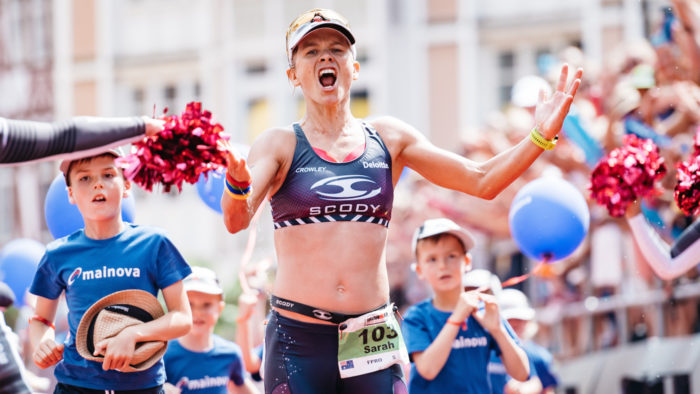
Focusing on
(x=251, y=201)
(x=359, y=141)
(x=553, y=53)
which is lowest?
(x=251, y=201)

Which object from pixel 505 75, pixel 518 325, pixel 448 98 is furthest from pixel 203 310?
pixel 505 75

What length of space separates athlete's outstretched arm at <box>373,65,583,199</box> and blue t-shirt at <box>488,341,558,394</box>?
8.41ft

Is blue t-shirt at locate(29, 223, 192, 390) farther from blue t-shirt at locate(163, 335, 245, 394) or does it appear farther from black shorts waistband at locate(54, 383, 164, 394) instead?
blue t-shirt at locate(163, 335, 245, 394)

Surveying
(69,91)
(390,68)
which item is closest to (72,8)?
(69,91)

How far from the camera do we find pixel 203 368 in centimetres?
565

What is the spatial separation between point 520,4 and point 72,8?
458 inches

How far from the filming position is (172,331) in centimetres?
414

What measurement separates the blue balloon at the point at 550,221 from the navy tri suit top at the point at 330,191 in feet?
7.30

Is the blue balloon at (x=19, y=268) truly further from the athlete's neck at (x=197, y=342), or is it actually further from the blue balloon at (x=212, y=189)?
the athlete's neck at (x=197, y=342)

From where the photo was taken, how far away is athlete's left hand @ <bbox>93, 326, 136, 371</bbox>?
3.96 meters

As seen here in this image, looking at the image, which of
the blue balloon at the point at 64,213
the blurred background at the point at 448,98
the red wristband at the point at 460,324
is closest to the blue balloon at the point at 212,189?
the blurred background at the point at 448,98

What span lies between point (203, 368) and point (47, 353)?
1543 millimetres

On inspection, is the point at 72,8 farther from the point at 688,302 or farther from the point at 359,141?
the point at 359,141

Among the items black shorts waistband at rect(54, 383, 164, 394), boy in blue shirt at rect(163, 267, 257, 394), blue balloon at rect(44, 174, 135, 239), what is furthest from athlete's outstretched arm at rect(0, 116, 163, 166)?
boy in blue shirt at rect(163, 267, 257, 394)
